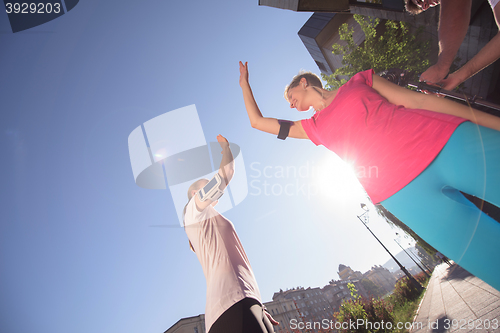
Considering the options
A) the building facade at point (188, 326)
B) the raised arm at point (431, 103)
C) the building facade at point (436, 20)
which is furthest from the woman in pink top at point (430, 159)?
the building facade at point (188, 326)

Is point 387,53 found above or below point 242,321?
above

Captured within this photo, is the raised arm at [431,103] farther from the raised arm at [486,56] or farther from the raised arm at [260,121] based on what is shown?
the raised arm at [260,121]

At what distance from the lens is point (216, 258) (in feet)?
6.89

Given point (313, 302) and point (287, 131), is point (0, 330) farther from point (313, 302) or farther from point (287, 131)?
point (313, 302)

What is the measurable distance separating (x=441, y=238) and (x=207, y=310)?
6.35 ft

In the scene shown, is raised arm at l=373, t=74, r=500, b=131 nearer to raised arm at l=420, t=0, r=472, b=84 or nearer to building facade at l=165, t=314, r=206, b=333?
raised arm at l=420, t=0, r=472, b=84

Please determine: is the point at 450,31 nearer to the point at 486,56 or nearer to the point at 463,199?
the point at 486,56

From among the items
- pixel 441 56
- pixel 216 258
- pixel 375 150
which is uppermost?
pixel 441 56

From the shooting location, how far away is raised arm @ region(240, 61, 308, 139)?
6.75ft

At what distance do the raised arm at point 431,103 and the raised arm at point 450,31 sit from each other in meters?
0.51

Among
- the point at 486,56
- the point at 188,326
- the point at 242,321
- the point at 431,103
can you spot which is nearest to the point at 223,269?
the point at 242,321

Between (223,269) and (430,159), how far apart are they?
192 centimetres

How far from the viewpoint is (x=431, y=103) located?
1257mm

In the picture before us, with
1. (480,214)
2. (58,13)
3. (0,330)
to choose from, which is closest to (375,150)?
(480,214)
